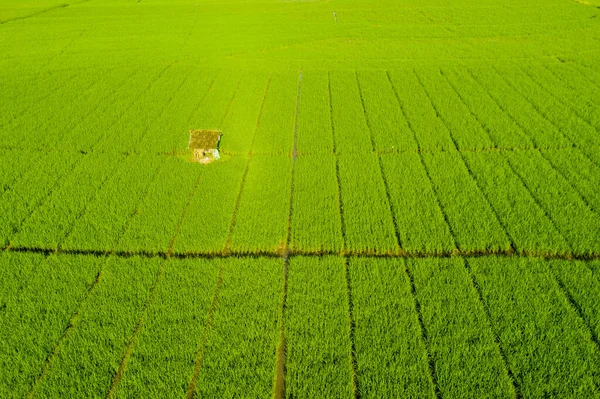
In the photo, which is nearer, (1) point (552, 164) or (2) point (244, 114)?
(1) point (552, 164)

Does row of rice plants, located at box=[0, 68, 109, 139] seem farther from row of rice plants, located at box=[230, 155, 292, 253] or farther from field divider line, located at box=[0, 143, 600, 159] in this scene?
row of rice plants, located at box=[230, 155, 292, 253]

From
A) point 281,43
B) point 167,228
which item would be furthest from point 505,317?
point 281,43

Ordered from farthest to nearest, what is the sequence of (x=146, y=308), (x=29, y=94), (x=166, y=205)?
(x=29, y=94) < (x=166, y=205) < (x=146, y=308)

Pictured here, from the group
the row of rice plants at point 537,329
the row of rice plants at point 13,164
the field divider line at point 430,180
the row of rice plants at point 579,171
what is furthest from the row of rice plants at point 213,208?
the row of rice plants at point 579,171

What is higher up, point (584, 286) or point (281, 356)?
point (584, 286)

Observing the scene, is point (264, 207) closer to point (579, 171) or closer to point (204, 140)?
point (204, 140)

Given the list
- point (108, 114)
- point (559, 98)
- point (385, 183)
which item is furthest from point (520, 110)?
point (108, 114)

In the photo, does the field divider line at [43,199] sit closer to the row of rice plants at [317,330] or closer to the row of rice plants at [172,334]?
the row of rice plants at [172,334]

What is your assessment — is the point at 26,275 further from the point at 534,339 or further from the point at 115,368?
the point at 534,339
